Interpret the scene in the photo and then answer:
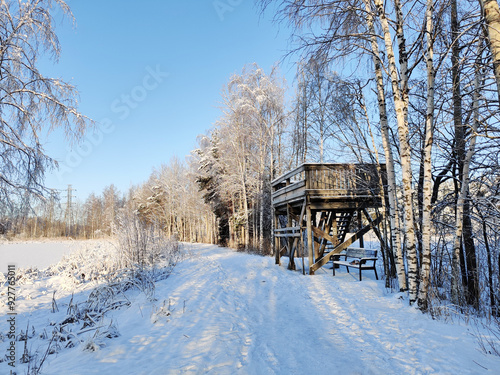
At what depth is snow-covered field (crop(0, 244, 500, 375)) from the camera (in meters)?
2.79

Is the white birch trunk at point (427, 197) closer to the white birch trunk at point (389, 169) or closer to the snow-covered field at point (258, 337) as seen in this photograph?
the snow-covered field at point (258, 337)

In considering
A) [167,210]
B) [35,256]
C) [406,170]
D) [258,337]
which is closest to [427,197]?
[406,170]

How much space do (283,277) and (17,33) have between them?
30.3ft

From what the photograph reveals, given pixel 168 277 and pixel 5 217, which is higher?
pixel 5 217

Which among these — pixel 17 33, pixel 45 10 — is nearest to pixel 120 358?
pixel 17 33

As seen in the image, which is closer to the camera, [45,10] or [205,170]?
[45,10]

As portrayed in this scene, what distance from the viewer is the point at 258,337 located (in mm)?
3734

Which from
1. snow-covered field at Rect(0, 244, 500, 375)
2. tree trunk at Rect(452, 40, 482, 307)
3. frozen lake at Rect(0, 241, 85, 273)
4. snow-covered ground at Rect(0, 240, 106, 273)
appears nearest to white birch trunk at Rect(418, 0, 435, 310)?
snow-covered field at Rect(0, 244, 500, 375)

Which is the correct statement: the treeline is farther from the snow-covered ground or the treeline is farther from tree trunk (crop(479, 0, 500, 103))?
tree trunk (crop(479, 0, 500, 103))

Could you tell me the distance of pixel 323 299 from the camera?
5840 millimetres

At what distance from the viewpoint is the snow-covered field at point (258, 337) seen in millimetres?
2791

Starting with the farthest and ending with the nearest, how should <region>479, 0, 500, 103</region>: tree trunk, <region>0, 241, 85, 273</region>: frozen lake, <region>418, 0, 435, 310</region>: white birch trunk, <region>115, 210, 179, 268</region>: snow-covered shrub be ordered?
1. <region>0, 241, 85, 273</region>: frozen lake
2. <region>115, 210, 179, 268</region>: snow-covered shrub
3. <region>418, 0, 435, 310</region>: white birch trunk
4. <region>479, 0, 500, 103</region>: tree trunk

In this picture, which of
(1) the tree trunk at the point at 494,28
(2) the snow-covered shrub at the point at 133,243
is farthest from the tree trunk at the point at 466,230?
(2) the snow-covered shrub at the point at 133,243

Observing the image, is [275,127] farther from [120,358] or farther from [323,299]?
[120,358]
